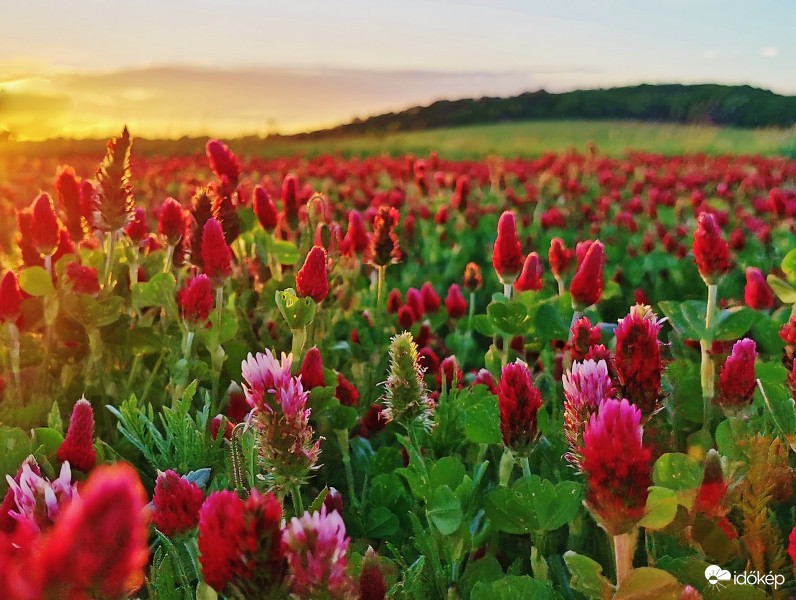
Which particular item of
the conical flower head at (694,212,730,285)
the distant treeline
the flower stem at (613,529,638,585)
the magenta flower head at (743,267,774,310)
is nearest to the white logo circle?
the flower stem at (613,529,638,585)

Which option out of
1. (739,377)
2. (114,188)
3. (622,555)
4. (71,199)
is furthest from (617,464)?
(71,199)

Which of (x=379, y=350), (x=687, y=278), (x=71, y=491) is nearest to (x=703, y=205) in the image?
(x=687, y=278)

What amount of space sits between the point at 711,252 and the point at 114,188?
147 centimetres

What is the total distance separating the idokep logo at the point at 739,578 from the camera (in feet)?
3.73

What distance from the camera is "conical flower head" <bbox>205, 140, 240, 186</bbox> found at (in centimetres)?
241

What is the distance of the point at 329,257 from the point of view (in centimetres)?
229

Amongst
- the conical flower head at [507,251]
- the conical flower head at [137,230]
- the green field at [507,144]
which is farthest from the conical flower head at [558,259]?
the green field at [507,144]

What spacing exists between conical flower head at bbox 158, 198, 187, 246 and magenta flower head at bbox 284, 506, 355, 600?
1574 mm

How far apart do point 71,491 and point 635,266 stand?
13.5 feet

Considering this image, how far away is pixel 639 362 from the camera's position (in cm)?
120

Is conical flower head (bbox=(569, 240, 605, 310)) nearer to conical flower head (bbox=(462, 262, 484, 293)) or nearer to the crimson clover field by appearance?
the crimson clover field

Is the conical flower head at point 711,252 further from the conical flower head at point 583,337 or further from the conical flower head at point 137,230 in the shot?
the conical flower head at point 137,230

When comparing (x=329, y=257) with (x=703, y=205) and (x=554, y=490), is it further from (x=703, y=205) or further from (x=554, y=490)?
(x=703, y=205)

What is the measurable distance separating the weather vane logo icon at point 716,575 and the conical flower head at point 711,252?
33.6 inches
